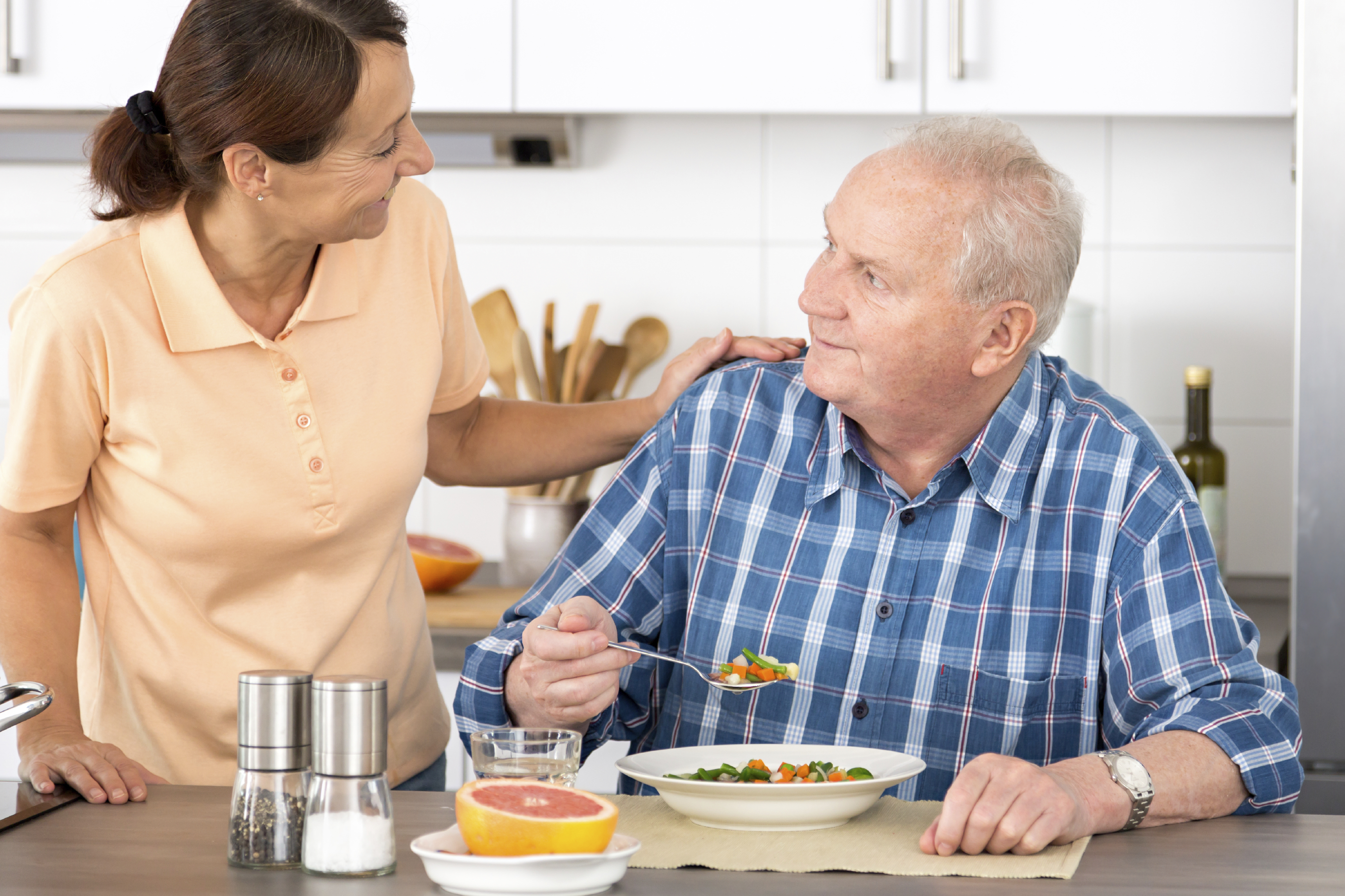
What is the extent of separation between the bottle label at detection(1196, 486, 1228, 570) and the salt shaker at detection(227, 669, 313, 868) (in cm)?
187

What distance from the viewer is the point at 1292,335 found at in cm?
267

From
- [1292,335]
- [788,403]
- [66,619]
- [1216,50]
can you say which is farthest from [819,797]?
[1292,335]

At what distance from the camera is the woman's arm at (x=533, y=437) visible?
1.78 meters

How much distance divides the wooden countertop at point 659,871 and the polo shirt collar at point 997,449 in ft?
1.42

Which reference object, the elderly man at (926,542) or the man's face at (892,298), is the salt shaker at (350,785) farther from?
the man's face at (892,298)

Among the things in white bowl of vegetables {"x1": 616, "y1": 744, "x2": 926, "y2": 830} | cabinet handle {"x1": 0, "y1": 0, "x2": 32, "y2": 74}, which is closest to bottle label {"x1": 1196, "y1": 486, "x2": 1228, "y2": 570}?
white bowl of vegetables {"x1": 616, "y1": 744, "x2": 926, "y2": 830}

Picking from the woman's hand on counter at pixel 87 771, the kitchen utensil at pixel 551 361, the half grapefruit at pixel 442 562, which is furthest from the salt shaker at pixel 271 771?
the kitchen utensil at pixel 551 361

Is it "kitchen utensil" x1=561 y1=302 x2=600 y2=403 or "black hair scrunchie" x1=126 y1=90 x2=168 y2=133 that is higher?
"black hair scrunchie" x1=126 y1=90 x2=168 y2=133

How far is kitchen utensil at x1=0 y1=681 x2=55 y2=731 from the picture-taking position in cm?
111

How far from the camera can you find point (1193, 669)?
1362 mm

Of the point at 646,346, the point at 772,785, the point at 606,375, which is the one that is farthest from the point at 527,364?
the point at 772,785

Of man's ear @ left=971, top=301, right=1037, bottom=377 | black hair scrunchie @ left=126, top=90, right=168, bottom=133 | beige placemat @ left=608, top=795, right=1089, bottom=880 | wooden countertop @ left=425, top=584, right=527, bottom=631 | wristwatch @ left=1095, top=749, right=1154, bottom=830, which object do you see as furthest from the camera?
wooden countertop @ left=425, top=584, right=527, bottom=631

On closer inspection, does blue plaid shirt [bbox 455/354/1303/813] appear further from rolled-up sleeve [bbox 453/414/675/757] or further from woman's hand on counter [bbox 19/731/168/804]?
woman's hand on counter [bbox 19/731/168/804]

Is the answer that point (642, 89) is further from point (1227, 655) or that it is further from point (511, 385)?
point (1227, 655)
